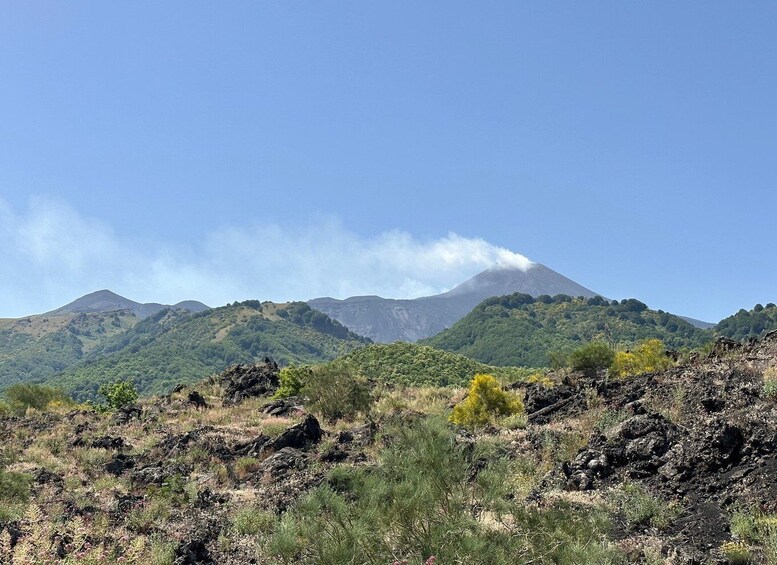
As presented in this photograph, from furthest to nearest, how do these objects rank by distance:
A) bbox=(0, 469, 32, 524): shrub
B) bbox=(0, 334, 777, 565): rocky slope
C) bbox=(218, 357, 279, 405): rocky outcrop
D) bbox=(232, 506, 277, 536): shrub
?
bbox=(218, 357, 279, 405): rocky outcrop < bbox=(0, 469, 32, 524): shrub < bbox=(232, 506, 277, 536): shrub < bbox=(0, 334, 777, 565): rocky slope

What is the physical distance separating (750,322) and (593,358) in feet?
477

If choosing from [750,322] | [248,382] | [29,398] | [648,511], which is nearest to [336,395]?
[248,382]

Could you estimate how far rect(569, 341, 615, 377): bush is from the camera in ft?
124

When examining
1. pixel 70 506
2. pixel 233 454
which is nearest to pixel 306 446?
pixel 233 454

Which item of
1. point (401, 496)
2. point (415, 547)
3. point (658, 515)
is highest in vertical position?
point (401, 496)

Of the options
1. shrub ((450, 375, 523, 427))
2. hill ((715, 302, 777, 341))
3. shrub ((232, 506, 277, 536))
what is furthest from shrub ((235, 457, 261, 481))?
hill ((715, 302, 777, 341))

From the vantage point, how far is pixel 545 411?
72.2 ft

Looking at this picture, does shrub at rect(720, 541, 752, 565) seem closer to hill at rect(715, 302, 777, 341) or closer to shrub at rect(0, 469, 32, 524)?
shrub at rect(0, 469, 32, 524)

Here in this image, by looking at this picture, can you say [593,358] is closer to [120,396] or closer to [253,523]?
[253,523]

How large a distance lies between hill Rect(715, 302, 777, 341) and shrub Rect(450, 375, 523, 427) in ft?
476

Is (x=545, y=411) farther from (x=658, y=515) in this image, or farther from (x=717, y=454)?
(x=658, y=515)

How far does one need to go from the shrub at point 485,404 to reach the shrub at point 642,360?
437 inches

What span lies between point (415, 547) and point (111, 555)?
17.5 feet

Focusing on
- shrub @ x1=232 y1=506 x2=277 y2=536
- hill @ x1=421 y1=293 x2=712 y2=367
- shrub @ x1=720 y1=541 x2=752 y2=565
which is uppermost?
hill @ x1=421 y1=293 x2=712 y2=367
